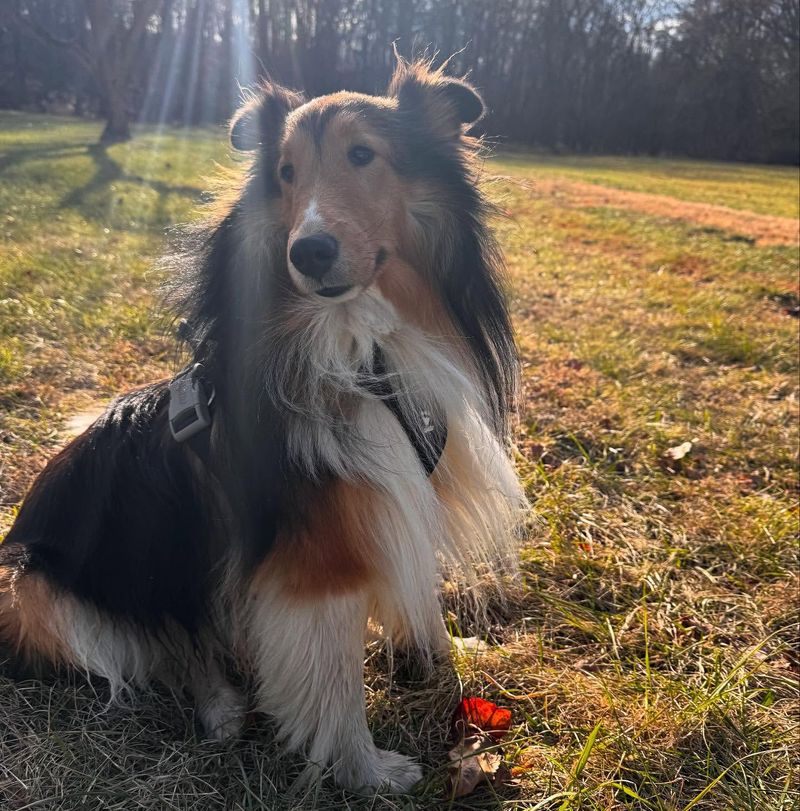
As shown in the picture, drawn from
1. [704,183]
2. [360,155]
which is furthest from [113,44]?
[360,155]

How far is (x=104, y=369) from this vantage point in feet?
14.6

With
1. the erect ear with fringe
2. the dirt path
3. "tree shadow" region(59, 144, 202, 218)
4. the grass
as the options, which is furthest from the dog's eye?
the grass

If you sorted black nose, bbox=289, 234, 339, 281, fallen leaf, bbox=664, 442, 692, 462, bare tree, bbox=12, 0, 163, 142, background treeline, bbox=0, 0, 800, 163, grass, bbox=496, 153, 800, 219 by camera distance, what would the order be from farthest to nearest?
1. background treeline, bbox=0, 0, 800, 163
2. bare tree, bbox=12, 0, 163, 142
3. grass, bbox=496, 153, 800, 219
4. fallen leaf, bbox=664, 442, 692, 462
5. black nose, bbox=289, 234, 339, 281

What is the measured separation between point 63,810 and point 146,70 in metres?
34.0

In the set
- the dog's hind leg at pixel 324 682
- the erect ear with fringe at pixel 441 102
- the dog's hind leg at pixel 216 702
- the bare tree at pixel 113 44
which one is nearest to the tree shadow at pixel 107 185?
the bare tree at pixel 113 44

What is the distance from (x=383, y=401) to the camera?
1943 millimetres

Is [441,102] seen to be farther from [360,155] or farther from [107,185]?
[107,185]

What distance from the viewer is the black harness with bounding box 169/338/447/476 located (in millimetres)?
1944

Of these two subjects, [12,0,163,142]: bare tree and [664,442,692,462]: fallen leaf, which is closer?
[664,442,692,462]: fallen leaf

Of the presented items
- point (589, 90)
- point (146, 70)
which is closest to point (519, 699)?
point (146, 70)

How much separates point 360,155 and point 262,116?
0.48 m

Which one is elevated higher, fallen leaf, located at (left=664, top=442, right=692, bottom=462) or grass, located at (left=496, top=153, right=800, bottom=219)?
grass, located at (left=496, top=153, right=800, bottom=219)

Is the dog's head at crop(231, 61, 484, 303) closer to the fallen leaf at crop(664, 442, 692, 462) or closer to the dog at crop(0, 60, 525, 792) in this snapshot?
the dog at crop(0, 60, 525, 792)

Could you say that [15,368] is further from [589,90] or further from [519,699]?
[589,90]
